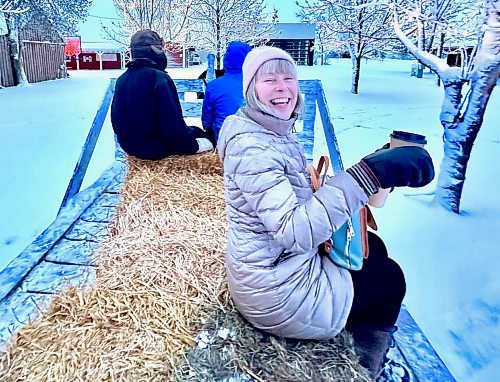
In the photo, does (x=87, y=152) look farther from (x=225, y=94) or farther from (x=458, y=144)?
(x=458, y=144)

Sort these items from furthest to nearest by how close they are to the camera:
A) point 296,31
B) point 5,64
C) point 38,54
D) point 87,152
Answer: point 296,31, point 38,54, point 5,64, point 87,152

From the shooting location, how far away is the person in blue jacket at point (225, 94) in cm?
302

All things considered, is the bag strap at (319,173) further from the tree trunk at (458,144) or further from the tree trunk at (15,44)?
the tree trunk at (15,44)

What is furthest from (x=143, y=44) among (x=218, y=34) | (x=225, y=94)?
(x=218, y=34)

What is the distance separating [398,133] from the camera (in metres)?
1.13

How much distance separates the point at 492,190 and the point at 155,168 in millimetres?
3350

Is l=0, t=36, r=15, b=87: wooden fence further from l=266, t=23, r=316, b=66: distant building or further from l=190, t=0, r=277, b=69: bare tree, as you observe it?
→ l=266, t=23, r=316, b=66: distant building

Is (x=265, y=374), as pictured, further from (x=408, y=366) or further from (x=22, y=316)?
(x=22, y=316)

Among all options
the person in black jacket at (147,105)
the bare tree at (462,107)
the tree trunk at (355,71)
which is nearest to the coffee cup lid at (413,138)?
the person in black jacket at (147,105)

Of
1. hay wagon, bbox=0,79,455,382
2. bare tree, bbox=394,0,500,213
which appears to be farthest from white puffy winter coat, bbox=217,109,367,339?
bare tree, bbox=394,0,500,213

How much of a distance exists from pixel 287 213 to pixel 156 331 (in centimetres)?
60

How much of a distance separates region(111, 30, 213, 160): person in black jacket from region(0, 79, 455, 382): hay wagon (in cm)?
69

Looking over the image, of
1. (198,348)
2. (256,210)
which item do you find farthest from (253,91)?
(198,348)

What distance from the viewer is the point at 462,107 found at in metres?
3.63
